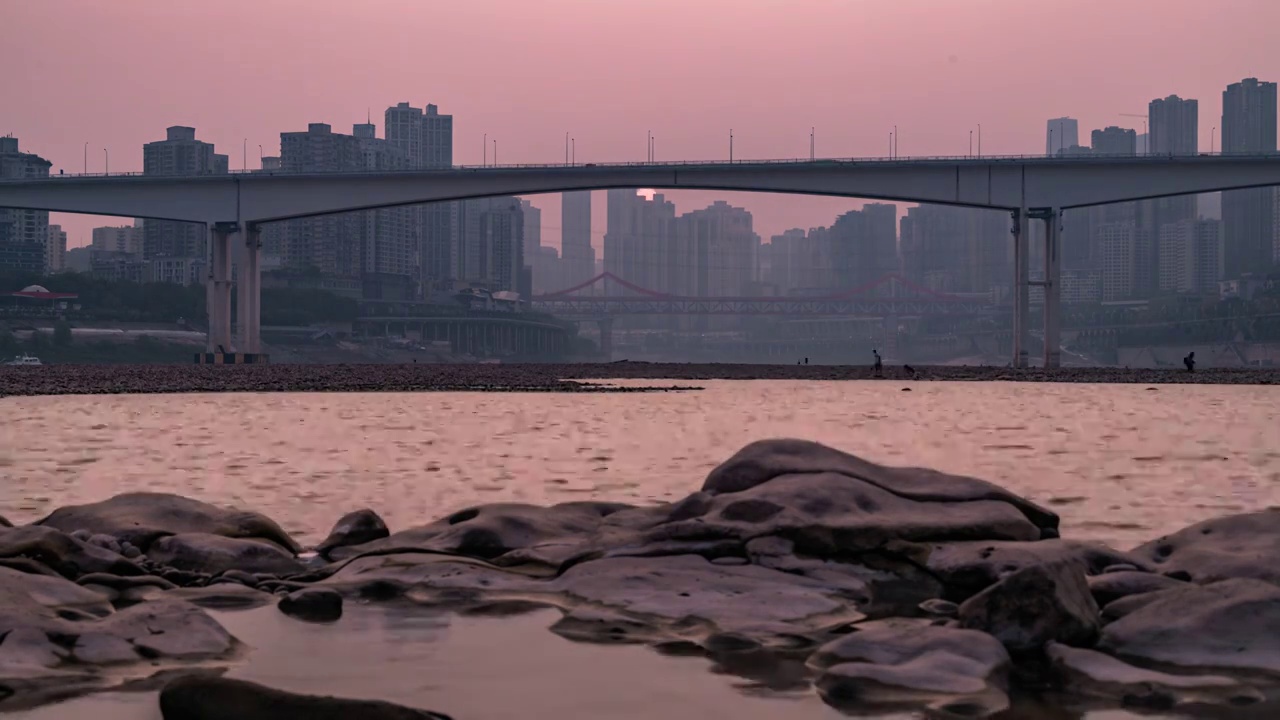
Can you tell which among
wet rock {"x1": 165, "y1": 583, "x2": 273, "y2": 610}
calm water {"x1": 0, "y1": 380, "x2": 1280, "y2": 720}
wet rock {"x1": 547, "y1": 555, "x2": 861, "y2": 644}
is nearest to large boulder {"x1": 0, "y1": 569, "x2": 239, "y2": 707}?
calm water {"x1": 0, "y1": 380, "x2": 1280, "y2": 720}

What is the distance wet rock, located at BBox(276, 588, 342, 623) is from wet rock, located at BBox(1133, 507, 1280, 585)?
192 inches

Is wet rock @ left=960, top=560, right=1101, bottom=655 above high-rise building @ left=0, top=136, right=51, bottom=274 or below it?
below

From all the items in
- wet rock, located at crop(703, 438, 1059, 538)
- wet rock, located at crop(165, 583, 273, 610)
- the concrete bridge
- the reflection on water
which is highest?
the concrete bridge

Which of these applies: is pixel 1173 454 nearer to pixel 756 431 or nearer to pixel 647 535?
pixel 756 431

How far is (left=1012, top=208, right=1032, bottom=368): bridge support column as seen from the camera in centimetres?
8425

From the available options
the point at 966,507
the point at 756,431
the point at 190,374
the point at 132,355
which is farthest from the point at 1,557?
the point at 132,355

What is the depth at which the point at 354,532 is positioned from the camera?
10.2 metres

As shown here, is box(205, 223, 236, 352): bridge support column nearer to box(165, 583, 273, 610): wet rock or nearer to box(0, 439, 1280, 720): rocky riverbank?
box(0, 439, 1280, 720): rocky riverbank

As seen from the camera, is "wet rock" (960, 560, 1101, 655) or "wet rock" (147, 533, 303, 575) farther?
"wet rock" (147, 533, 303, 575)

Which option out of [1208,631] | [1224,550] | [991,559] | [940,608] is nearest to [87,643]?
[940,608]

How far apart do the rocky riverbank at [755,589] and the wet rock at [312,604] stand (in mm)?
17

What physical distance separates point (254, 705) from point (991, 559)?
4768mm

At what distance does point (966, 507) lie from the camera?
9.76m

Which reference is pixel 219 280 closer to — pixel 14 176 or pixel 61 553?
pixel 61 553
